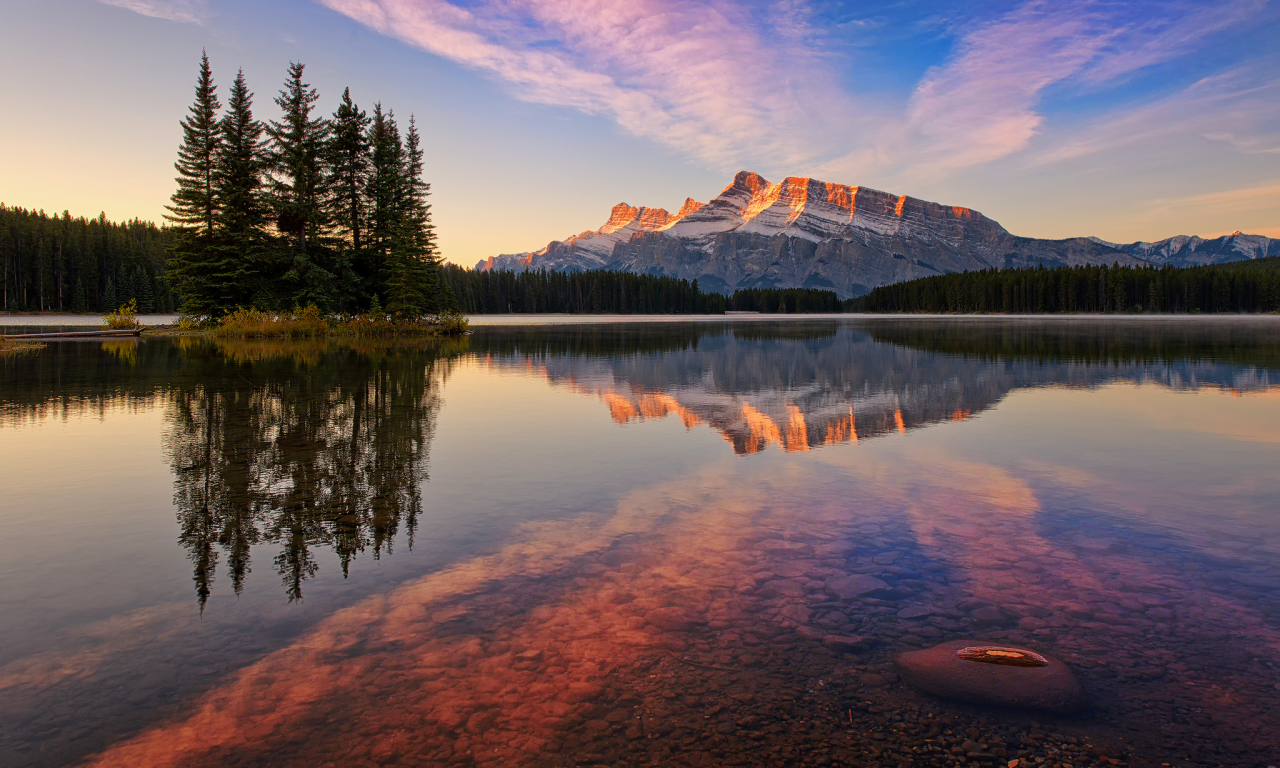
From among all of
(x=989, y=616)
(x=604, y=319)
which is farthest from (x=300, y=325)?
(x=604, y=319)

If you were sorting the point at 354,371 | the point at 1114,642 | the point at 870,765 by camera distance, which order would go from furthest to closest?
the point at 354,371, the point at 1114,642, the point at 870,765

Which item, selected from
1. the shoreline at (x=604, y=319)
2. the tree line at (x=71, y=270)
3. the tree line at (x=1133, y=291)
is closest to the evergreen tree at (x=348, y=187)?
the shoreline at (x=604, y=319)

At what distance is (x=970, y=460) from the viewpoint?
13.5m

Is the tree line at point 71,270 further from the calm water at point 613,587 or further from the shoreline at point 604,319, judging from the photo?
the calm water at point 613,587

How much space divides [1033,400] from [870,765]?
2082cm

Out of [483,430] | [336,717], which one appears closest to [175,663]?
[336,717]

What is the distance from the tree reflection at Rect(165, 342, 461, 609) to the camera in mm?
8367

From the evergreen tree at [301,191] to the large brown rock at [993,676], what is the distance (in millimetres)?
55945

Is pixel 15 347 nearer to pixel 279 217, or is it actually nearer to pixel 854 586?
pixel 279 217

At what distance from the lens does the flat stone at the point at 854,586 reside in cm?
703

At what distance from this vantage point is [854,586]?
23.7 ft

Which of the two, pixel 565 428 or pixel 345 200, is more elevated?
pixel 345 200

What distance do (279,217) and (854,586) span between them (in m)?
59.9

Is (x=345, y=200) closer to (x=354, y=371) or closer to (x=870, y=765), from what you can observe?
(x=354, y=371)
